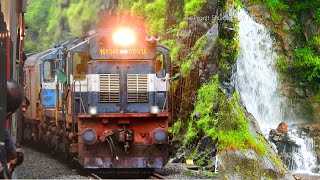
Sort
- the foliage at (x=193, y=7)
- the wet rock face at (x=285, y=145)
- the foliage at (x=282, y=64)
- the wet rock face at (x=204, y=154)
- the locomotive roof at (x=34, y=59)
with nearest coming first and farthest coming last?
1. the locomotive roof at (x=34, y=59)
2. the wet rock face at (x=204, y=154)
3. the foliage at (x=193, y=7)
4. the wet rock face at (x=285, y=145)
5. the foliage at (x=282, y=64)

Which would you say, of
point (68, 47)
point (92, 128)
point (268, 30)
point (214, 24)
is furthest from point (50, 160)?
point (268, 30)

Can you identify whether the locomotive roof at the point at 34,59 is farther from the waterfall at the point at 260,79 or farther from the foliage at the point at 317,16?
the foliage at the point at 317,16

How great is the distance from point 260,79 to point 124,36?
4560 millimetres

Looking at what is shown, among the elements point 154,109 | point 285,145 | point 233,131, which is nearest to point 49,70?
point 154,109

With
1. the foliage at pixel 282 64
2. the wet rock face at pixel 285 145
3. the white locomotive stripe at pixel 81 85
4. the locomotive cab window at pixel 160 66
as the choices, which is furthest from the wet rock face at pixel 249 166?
the white locomotive stripe at pixel 81 85

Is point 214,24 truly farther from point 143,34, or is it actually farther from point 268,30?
point 268,30

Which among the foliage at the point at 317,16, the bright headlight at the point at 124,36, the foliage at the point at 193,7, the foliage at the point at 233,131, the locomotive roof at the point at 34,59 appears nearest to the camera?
the locomotive roof at the point at 34,59

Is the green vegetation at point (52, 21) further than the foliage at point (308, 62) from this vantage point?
No

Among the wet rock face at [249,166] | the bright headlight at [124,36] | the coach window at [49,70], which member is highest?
the bright headlight at [124,36]

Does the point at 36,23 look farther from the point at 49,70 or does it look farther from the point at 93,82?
the point at 93,82

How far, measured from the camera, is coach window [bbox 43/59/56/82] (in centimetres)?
716

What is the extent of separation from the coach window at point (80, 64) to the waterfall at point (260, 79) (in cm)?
A: 389

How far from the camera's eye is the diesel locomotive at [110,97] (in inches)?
276

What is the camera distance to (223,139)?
30.3 ft
